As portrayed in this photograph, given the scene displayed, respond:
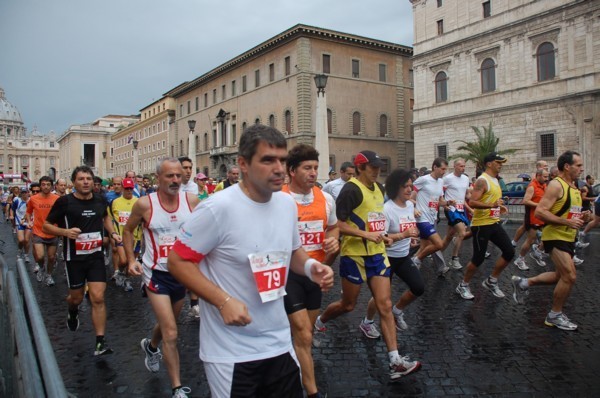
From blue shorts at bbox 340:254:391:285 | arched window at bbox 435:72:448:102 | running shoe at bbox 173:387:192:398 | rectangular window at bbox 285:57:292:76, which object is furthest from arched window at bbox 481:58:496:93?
running shoe at bbox 173:387:192:398

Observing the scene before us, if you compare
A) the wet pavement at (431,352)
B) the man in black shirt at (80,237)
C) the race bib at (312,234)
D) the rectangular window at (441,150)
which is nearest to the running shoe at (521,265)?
the wet pavement at (431,352)

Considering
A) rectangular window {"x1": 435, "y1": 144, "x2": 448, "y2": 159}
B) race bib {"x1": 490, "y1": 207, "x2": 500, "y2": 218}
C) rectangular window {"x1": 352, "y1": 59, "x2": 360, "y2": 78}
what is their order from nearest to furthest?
race bib {"x1": 490, "y1": 207, "x2": 500, "y2": 218}
rectangular window {"x1": 435, "y1": 144, "x2": 448, "y2": 159}
rectangular window {"x1": 352, "y1": 59, "x2": 360, "y2": 78}

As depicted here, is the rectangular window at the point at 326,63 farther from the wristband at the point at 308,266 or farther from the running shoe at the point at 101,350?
the wristband at the point at 308,266

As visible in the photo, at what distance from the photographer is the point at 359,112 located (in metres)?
46.0

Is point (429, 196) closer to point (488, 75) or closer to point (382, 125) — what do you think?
point (488, 75)

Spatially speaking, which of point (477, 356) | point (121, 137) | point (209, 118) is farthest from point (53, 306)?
point (121, 137)

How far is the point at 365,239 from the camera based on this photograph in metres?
4.95

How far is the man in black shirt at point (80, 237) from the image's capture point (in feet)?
18.3

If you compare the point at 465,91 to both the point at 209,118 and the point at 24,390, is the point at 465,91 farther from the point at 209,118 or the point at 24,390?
the point at 24,390

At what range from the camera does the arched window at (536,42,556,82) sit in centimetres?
3064

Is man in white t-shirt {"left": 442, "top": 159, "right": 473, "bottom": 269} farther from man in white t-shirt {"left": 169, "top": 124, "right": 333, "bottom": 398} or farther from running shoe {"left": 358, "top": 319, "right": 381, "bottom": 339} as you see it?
man in white t-shirt {"left": 169, "top": 124, "right": 333, "bottom": 398}

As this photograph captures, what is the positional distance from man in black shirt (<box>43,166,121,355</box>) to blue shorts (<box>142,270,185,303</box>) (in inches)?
47.0

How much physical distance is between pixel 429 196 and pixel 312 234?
5.31 metres

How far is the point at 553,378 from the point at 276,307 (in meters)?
3.09
